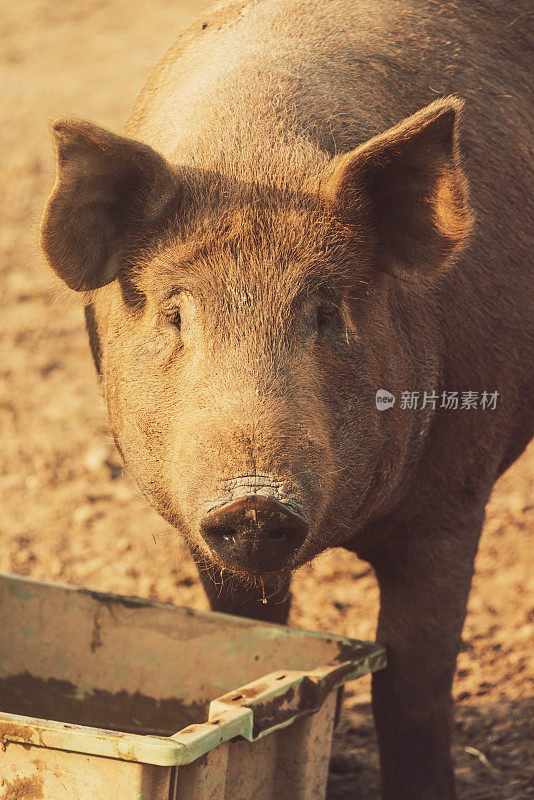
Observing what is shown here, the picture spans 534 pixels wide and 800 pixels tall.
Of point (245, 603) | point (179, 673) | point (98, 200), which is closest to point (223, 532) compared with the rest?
point (98, 200)

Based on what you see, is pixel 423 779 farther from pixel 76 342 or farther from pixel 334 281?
pixel 76 342

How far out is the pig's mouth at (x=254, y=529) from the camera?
2.27m

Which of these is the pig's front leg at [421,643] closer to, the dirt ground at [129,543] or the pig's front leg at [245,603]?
the dirt ground at [129,543]

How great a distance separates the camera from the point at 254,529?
90.2 inches

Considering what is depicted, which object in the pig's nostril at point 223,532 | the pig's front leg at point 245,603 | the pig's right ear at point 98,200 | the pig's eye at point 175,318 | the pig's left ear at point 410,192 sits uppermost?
the pig's left ear at point 410,192

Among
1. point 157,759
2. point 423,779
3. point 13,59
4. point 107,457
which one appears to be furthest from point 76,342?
point 13,59

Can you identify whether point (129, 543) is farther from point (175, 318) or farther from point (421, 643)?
point (175, 318)

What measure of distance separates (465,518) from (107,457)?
273cm

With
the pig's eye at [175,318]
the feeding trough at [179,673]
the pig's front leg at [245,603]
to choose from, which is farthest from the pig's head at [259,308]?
the pig's front leg at [245,603]

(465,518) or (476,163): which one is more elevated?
(476,163)

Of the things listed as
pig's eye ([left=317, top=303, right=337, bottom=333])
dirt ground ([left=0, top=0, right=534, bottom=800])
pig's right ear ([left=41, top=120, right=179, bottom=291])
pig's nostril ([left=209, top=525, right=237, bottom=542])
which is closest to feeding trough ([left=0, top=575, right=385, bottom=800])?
dirt ground ([left=0, top=0, right=534, bottom=800])

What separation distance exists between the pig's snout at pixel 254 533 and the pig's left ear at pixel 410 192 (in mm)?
798

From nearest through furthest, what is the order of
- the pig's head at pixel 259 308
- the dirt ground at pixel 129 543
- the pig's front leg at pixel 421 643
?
the pig's head at pixel 259 308
the pig's front leg at pixel 421 643
the dirt ground at pixel 129 543

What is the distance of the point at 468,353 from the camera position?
3.27 metres
